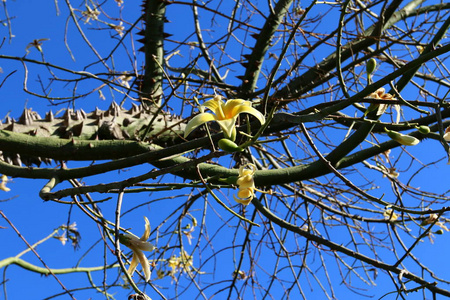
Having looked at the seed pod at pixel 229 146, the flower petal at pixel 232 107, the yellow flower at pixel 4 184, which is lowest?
the seed pod at pixel 229 146

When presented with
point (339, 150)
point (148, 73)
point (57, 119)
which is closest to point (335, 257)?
point (339, 150)

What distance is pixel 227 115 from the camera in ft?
3.69

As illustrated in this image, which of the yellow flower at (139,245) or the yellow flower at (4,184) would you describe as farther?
the yellow flower at (4,184)

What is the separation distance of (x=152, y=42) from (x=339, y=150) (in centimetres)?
140

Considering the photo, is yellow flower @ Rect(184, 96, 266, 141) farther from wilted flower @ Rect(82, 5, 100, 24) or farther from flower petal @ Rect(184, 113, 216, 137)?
wilted flower @ Rect(82, 5, 100, 24)

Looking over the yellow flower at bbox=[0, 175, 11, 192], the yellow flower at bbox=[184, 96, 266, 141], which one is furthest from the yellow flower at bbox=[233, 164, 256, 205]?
the yellow flower at bbox=[0, 175, 11, 192]

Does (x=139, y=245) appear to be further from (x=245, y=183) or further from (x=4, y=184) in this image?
(x=4, y=184)

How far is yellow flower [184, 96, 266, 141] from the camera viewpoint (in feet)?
3.54

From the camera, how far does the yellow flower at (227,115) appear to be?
108 cm

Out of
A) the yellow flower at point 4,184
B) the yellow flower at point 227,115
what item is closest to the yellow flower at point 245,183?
the yellow flower at point 227,115

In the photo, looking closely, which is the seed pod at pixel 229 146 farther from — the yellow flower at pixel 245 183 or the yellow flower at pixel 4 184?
the yellow flower at pixel 4 184

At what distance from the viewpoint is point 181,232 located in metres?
3.11

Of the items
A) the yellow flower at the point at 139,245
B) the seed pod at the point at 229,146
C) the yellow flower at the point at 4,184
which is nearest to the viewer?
the seed pod at the point at 229,146

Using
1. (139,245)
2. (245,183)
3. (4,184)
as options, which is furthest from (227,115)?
(4,184)
